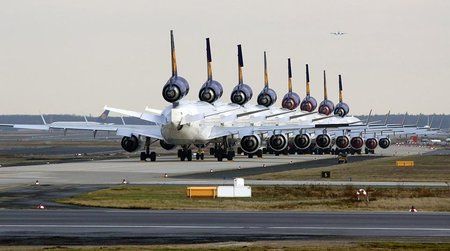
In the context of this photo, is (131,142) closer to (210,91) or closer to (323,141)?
(210,91)

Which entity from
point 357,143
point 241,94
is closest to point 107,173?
point 241,94

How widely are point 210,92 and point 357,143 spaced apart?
48.9 metres

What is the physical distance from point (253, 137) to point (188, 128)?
11308 millimetres

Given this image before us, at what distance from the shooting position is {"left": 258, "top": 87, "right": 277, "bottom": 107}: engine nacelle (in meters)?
181

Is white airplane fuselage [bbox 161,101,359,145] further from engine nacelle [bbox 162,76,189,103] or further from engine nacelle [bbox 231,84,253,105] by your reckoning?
engine nacelle [bbox 231,84,253,105]

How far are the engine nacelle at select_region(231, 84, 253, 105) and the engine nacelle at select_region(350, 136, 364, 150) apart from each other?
89.0 ft

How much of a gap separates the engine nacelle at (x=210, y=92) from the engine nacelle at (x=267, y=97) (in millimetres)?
39358

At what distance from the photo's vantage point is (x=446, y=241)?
4428cm

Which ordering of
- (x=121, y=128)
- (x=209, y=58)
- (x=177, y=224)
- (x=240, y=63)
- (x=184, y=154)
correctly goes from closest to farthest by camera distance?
(x=177, y=224), (x=121, y=128), (x=184, y=154), (x=209, y=58), (x=240, y=63)

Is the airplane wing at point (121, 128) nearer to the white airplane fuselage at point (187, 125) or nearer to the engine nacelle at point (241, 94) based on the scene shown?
the white airplane fuselage at point (187, 125)

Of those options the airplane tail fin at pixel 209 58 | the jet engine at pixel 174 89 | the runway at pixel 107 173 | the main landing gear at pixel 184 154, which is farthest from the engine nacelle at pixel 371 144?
the runway at pixel 107 173

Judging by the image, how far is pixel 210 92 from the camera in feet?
456

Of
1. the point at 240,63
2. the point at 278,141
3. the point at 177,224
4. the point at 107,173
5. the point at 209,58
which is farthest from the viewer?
the point at 240,63

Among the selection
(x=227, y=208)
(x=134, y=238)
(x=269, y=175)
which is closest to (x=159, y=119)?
(x=269, y=175)
